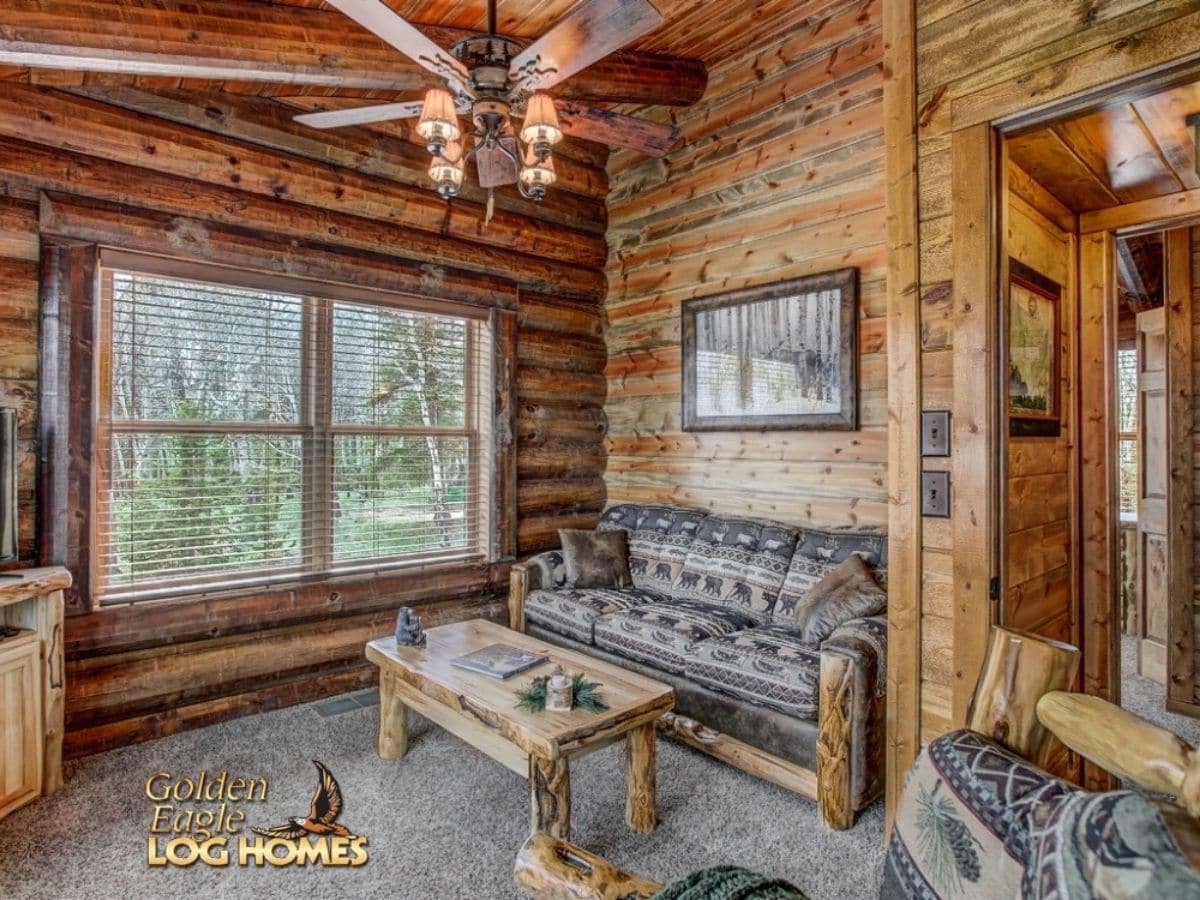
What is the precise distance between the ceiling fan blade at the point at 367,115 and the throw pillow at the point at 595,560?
249 cm

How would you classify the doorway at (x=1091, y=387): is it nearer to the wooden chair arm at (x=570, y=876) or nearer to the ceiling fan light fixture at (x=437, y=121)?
the wooden chair arm at (x=570, y=876)

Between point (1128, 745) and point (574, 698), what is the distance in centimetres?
180

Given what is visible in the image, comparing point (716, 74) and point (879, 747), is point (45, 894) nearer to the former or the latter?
point (879, 747)

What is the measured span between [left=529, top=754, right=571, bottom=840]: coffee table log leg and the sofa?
94cm

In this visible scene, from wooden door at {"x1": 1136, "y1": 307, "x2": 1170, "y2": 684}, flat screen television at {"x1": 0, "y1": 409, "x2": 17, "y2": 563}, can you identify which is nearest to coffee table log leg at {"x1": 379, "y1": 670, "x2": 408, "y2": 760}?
flat screen television at {"x1": 0, "y1": 409, "x2": 17, "y2": 563}

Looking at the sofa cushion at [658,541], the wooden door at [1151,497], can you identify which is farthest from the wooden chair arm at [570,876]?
the wooden door at [1151,497]

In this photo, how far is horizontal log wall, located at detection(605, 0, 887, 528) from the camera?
12.0 feet

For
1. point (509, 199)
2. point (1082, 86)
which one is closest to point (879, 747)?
point (1082, 86)

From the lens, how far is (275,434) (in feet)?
12.2

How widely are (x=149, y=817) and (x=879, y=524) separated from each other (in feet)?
11.3

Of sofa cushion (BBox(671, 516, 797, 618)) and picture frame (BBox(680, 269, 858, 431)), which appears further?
picture frame (BBox(680, 269, 858, 431))

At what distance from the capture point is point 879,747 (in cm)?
261

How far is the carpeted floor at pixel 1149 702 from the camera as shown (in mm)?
3389

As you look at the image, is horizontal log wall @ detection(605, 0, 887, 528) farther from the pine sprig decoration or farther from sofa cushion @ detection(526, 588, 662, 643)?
the pine sprig decoration
